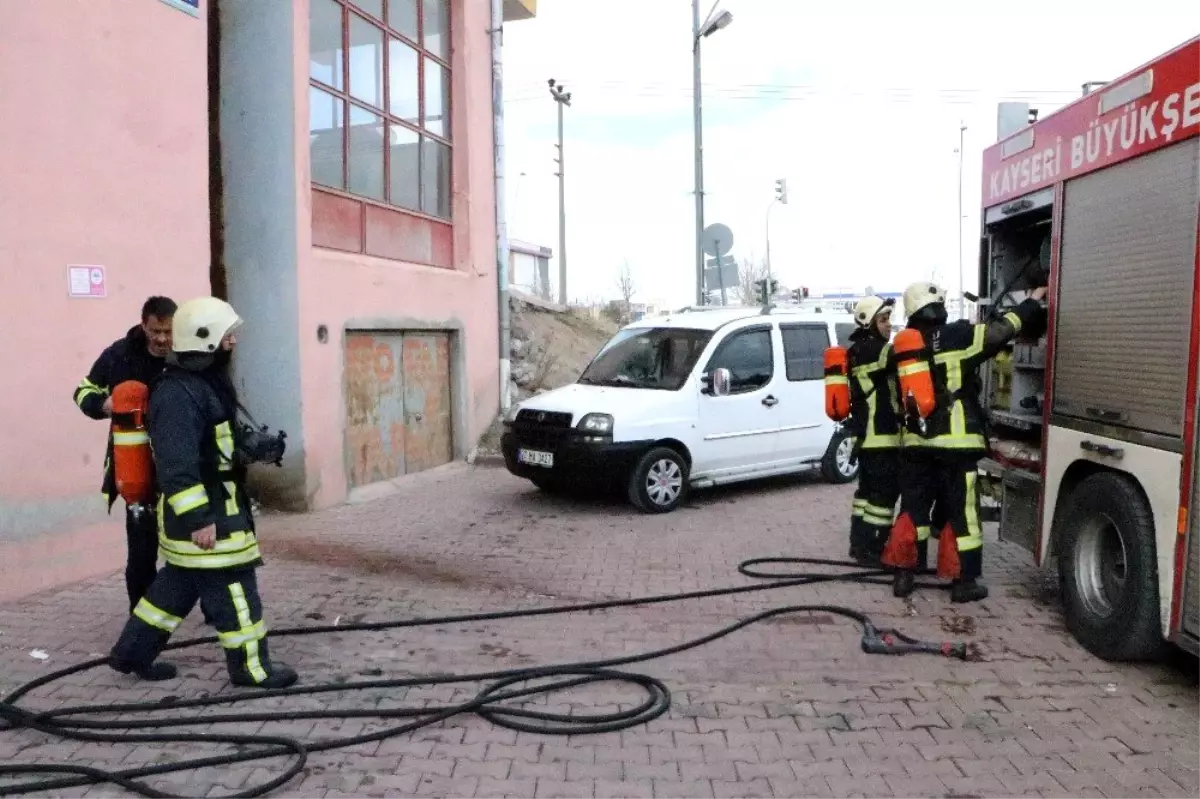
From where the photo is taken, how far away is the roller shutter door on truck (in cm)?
436

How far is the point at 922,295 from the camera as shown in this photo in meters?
5.97

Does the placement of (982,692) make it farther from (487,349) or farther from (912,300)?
(487,349)

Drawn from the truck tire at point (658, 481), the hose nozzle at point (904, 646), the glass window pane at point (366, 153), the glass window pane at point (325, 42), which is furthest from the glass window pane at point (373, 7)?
the hose nozzle at point (904, 646)

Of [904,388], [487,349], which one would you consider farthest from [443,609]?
[487,349]

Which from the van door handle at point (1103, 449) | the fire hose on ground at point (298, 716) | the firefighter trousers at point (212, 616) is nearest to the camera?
the fire hose on ground at point (298, 716)

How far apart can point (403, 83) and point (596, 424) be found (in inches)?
204

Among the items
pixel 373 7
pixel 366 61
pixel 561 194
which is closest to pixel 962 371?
pixel 366 61

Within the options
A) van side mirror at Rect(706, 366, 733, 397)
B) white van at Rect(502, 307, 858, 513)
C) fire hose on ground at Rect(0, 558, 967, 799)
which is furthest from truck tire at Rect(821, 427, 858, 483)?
fire hose on ground at Rect(0, 558, 967, 799)

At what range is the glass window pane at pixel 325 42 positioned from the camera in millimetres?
9680

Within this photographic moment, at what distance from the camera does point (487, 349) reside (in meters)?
12.9

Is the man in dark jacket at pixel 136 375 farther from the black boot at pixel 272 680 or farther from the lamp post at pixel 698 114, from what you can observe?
the lamp post at pixel 698 114

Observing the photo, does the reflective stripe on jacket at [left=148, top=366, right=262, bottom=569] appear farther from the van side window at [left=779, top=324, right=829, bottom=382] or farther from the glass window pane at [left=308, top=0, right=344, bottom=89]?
the van side window at [left=779, top=324, right=829, bottom=382]

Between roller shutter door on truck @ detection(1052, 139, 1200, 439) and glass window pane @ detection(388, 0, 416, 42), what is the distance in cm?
817

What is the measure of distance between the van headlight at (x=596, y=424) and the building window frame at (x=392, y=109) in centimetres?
352
